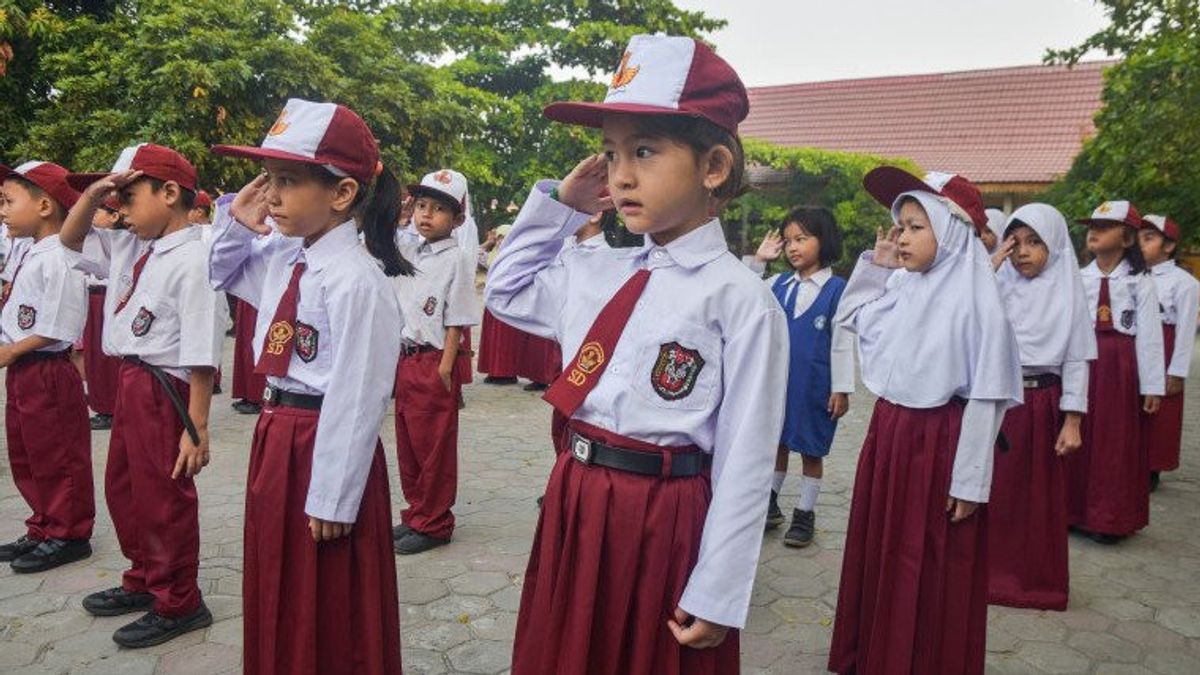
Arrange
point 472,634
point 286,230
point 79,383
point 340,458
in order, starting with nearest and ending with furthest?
point 340,458 < point 286,230 < point 472,634 < point 79,383

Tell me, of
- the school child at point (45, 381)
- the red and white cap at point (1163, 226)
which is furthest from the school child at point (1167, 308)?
the school child at point (45, 381)

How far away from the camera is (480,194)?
55.8 ft

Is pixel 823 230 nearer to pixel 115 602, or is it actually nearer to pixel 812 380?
pixel 812 380

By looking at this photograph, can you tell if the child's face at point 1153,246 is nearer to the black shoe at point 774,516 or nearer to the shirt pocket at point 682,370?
the black shoe at point 774,516

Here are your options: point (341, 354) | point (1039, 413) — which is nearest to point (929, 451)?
point (1039, 413)

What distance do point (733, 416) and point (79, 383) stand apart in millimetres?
3600

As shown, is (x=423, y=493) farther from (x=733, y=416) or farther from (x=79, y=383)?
(x=733, y=416)

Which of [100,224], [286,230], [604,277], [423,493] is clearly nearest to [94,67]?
[100,224]

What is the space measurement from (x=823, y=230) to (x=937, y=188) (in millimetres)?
1571

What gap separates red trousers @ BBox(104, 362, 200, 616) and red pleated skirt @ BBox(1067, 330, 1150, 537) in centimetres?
490

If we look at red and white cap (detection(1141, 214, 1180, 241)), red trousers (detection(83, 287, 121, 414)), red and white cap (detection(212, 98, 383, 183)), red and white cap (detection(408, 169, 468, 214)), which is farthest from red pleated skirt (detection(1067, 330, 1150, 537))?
red trousers (detection(83, 287, 121, 414))

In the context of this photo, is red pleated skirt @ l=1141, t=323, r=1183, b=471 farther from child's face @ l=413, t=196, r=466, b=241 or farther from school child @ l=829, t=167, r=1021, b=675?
child's face @ l=413, t=196, r=466, b=241

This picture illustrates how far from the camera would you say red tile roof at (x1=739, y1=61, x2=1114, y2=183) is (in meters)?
20.5

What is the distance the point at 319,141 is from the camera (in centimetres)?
244
